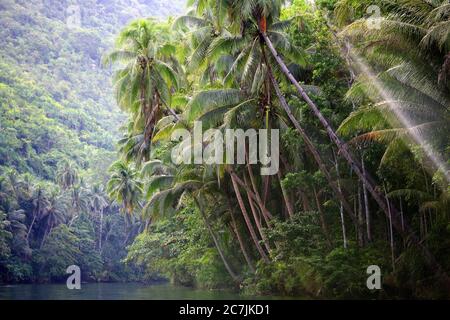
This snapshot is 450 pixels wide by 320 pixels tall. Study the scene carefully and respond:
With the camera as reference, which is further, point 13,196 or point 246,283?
point 13,196

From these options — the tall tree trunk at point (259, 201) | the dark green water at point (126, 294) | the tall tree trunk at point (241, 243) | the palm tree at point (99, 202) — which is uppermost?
the palm tree at point (99, 202)

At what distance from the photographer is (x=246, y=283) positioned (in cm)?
2080

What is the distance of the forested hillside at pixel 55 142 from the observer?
46500 millimetres

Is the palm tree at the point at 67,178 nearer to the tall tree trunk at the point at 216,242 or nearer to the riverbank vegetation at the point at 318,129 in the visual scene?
the riverbank vegetation at the point at 318,129

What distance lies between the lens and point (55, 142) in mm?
73938

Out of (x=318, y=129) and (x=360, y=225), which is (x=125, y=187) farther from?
(x=360, y=225)

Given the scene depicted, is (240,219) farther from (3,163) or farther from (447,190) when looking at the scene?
(3,163)

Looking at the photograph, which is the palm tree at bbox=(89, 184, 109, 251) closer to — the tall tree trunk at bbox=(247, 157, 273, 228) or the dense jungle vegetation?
the dense jungle vegetation

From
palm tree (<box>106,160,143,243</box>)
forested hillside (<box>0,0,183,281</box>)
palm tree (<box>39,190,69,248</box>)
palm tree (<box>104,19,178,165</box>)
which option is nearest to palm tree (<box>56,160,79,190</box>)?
forested hillside (<box>0,0,183,281</box>)

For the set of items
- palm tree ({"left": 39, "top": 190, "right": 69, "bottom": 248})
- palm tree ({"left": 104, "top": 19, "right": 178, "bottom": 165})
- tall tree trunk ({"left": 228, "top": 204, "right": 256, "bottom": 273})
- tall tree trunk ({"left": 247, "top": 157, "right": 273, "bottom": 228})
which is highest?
palm tree ({"left": 104, "top": 19, "right": 178, "bottom": 165})

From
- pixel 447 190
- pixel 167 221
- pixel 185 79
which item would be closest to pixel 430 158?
pixel 447 190

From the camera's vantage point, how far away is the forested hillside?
153 ft

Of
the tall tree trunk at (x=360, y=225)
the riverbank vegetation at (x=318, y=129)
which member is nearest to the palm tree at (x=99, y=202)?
the riverbank vegetation at (x=318, y=129)

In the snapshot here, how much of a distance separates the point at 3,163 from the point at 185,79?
126 feet
